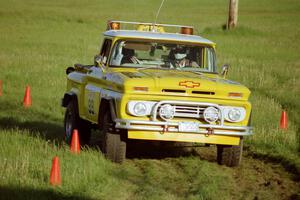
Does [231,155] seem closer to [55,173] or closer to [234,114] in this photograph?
[234,114]

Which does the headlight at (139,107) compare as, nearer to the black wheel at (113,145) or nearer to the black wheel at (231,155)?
the black wheel at (113,145)

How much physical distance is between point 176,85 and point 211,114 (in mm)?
600

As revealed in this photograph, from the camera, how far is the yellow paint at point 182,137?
11.5 m

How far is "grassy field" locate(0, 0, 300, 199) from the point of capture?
33.1 ft

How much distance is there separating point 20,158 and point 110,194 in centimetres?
187

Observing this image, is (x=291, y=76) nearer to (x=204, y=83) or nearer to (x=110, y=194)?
(x=204, y=83)

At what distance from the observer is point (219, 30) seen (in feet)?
143

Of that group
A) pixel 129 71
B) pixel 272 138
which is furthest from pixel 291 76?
pixel 129 71

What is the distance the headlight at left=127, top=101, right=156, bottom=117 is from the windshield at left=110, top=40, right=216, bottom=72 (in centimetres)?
152

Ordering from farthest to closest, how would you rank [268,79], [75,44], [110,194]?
[75,44]
[268,79]
[110,194]

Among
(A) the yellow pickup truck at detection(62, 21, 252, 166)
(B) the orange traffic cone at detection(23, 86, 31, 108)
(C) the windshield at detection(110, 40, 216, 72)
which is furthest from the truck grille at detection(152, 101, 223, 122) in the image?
(B) the orange traffic cone at detection(23, 86, 31, 108)

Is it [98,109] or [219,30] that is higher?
[98,109]

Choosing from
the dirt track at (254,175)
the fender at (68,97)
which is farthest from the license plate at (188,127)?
the fender at (68,97)

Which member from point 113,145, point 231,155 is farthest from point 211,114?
point 113,145
